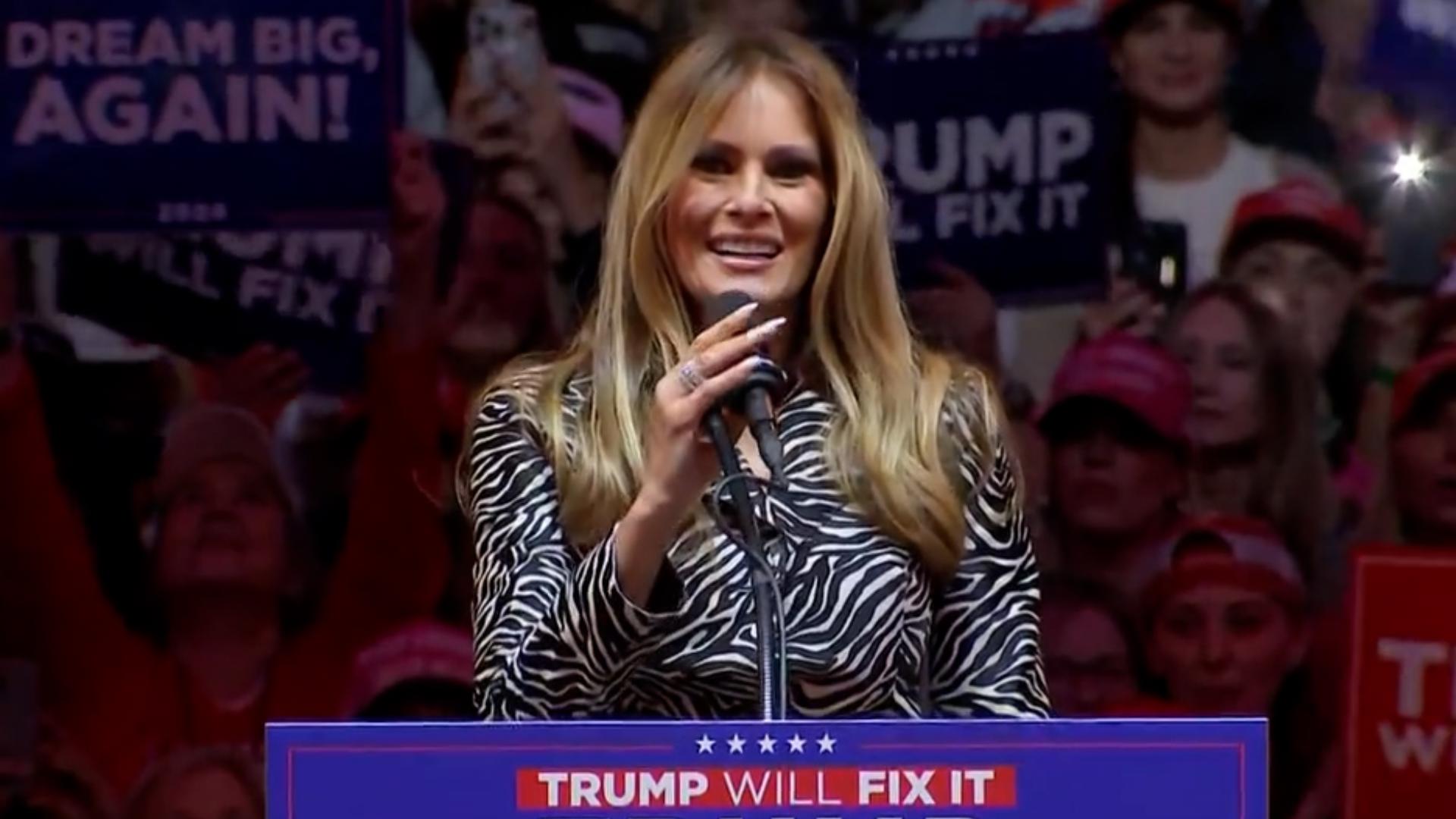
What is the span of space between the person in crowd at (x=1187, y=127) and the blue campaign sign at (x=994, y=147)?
5 centimetres

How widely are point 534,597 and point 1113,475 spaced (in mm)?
2190

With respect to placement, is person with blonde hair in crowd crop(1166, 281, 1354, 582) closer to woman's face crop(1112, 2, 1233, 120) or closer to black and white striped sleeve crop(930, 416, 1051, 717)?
woman's face crop(1112, 2, 1233, 120)

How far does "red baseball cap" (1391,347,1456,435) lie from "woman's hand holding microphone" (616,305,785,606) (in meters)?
2.34

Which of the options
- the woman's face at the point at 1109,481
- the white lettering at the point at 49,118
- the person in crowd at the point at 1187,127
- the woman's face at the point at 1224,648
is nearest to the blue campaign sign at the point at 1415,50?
the person in crowd at the point at 1187,127

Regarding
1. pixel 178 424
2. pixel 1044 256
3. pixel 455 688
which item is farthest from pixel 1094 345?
pixel 178 424

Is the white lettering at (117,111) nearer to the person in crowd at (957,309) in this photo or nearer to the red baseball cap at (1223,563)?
the person in crowd at (957,309)

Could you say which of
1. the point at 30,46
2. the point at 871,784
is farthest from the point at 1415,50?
the point at 871,784

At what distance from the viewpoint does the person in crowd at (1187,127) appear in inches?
159

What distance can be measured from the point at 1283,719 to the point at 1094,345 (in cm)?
64

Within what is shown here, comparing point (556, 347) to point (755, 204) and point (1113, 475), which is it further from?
point (755, 204)

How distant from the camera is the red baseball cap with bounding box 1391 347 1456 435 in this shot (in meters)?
4.08

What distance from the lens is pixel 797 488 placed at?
2.17 m

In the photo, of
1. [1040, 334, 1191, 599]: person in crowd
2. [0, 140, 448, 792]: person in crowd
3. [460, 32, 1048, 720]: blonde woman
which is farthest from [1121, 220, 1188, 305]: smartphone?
[460, 32, 1048, 720]: blonde woman

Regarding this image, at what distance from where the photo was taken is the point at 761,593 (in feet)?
6.10
